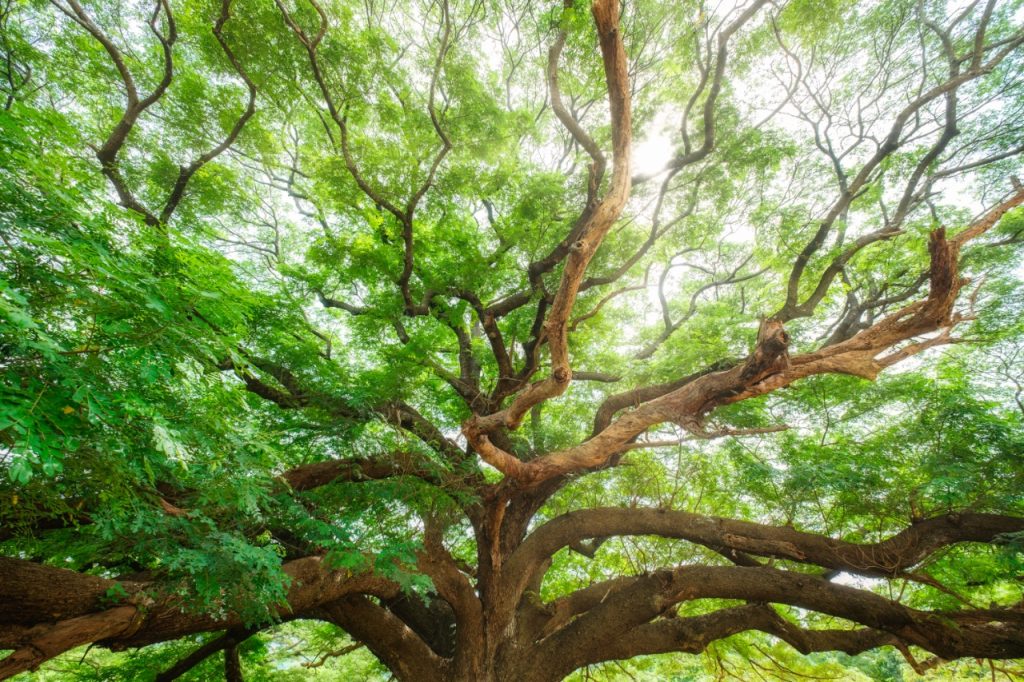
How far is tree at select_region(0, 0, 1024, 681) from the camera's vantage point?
2.96 m

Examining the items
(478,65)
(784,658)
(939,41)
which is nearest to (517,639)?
(784,658)

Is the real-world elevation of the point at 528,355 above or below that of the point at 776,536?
above

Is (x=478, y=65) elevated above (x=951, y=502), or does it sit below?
above

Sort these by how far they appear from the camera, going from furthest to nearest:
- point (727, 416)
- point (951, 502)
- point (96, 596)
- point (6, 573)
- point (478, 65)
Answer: point (478, 65), point (727, 416), point (951, 502), point (96, 596), point (6, 573)

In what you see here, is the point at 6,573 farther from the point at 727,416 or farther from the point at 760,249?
the point at 760,249

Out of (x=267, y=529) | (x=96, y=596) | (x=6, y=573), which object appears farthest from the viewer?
(x=267, y=529)

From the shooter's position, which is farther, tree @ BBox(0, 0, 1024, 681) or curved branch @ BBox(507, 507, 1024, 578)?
curved branch @ BBox(507, 507, 1024, 578)

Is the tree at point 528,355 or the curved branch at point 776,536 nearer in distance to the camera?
the tree at point 528,355

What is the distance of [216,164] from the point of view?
5684 millimetres

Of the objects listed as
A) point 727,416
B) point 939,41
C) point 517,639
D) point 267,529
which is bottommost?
point 517,639

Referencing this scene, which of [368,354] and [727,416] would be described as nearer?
[727,416]

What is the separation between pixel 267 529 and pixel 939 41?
10.0 meters

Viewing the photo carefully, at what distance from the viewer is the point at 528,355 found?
5559mm

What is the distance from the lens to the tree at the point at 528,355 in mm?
2955
